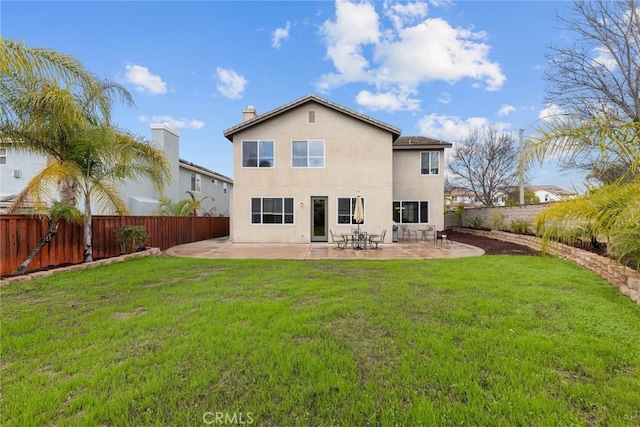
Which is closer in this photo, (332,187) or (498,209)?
(332,187)

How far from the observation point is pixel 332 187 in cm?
1625

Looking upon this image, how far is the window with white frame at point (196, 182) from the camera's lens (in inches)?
932

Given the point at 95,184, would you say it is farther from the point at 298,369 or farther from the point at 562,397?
the point at 562,397

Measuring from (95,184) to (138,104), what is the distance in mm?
3026

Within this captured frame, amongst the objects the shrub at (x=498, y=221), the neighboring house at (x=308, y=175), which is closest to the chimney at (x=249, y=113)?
the neighboring house at (x=308, y=175)

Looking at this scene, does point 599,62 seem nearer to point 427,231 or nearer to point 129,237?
point 427,231

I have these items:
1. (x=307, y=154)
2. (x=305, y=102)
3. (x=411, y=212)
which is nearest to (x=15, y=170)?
(x=307, y=154)

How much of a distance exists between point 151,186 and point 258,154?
891 centimetres

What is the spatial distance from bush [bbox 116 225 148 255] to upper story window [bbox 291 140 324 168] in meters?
8.20

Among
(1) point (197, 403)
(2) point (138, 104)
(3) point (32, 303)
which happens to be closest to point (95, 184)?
(2) point (138, 104)

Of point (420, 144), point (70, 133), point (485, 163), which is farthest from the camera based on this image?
point (485, 163)

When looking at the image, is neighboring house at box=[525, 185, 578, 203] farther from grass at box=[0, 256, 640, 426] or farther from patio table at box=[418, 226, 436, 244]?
patio table at box=[418, 226, 436, 244]

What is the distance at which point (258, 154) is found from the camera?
16.4 m

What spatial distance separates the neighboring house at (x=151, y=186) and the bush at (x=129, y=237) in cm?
162
